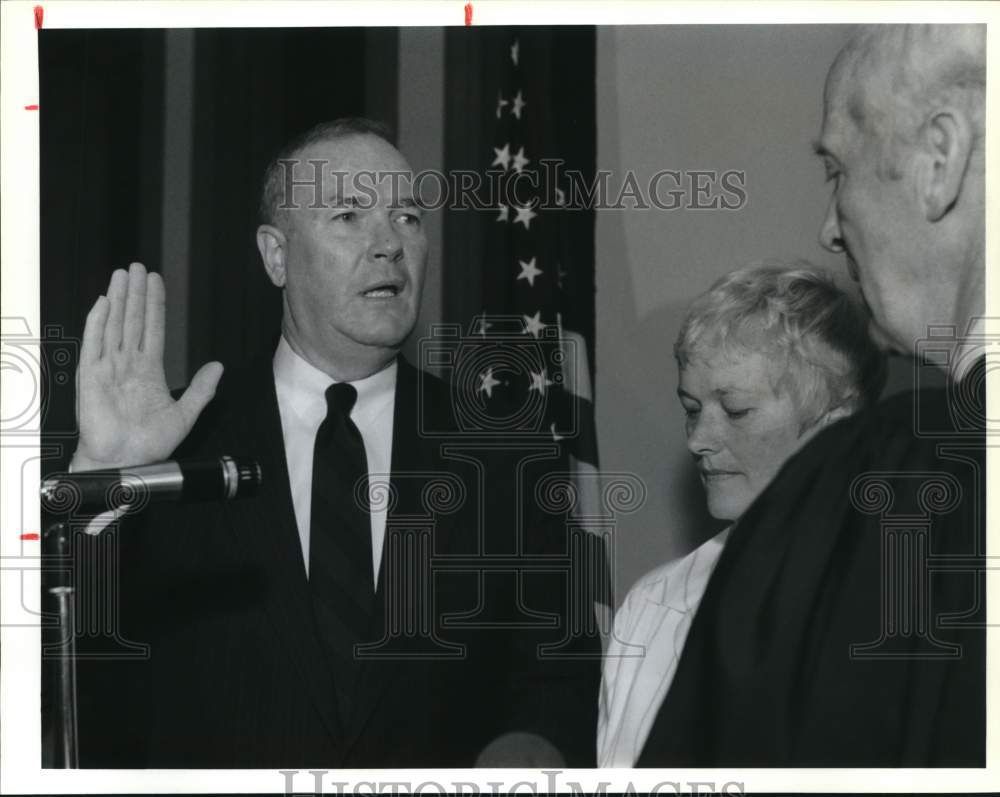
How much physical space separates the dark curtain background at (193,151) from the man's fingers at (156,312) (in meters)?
0.03

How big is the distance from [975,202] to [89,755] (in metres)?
2.73

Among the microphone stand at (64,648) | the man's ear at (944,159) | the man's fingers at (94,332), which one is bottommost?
the microphone stand at (64,648)

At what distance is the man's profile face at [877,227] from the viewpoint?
307 cm

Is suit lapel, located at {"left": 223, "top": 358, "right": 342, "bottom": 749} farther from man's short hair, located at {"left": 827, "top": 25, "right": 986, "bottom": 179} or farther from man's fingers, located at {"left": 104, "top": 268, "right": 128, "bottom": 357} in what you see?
man's short hair, located at {"left": 827, "top": 25, "right": 986, "bottom": 179}

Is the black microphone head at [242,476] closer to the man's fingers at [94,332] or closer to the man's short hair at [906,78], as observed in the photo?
the man's fingers at [94,332]

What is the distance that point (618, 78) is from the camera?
316 centimetres

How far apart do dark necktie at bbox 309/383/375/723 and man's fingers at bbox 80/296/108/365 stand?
661 mm

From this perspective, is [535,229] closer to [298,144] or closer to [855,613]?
[298,144]

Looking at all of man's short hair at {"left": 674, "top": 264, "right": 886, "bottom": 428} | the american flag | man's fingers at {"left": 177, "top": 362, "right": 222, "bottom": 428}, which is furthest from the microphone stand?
man's short hair at {"left": 674, "top": 264, "right": 886, "bottom": 428}

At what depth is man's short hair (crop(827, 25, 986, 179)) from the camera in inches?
121

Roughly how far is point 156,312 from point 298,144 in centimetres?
58

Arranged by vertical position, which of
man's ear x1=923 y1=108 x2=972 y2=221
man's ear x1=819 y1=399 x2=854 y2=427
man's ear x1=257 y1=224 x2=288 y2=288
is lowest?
man's ear x1=819 y1=399 x2=854 y2=427

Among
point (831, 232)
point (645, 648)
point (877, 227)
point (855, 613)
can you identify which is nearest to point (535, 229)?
point (831, 232)

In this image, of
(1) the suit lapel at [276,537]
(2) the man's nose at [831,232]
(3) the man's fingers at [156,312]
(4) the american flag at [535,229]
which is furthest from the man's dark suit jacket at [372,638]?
(2) the man's nose at [831,232]
